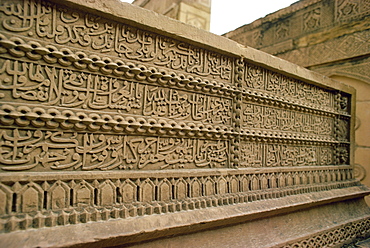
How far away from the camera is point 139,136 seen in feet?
5.56

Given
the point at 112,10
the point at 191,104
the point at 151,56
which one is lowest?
the point at 191,104

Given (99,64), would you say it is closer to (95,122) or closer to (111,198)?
(95,122)

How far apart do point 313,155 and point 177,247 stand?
83.3 inches

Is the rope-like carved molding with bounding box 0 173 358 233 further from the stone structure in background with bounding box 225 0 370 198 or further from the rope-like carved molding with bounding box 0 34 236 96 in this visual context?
the stone structure in background with bounding box 225 0 370 198

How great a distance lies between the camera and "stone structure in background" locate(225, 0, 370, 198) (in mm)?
4211

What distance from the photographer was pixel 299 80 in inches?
114

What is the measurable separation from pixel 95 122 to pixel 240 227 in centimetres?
134

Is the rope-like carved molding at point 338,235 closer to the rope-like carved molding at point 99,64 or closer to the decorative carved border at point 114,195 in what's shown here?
the decorative carved border at point 114,195

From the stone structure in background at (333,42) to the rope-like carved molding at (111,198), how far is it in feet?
10.2

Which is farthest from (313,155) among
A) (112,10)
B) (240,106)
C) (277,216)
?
(112,10)

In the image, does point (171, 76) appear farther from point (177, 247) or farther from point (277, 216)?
point (277, 216)

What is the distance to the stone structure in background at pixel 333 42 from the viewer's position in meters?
4.21

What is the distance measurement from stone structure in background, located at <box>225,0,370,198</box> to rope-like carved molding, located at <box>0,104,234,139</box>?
3435 mm

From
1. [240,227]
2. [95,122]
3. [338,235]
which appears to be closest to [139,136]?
[95,122]
